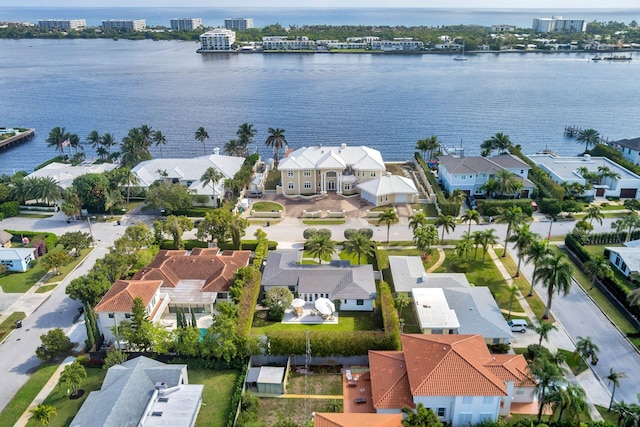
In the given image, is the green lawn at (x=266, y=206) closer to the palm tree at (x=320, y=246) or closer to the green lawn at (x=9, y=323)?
the palm tree at (x=320, y=246)

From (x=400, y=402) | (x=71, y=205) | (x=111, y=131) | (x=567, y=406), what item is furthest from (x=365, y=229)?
(x=111, y=131)

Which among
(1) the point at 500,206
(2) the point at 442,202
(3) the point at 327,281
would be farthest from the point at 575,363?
(2) the point at 442,202

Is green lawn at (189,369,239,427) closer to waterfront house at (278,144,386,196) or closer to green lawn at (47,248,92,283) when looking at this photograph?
green lawn at (47,248,92,283)

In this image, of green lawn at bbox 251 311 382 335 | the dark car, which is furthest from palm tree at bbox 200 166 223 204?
the dark car

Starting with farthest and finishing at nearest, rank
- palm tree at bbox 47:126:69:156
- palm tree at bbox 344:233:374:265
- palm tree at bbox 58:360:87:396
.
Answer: palm tree at bbox 47:126:69:156, palm tree at bbox 344:233:374:265, palm tree at bbox 58:360:87:396

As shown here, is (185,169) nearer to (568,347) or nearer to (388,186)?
(388,186)

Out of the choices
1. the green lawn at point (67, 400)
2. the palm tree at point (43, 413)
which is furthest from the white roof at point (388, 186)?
the palm tree at point (43, 413)
